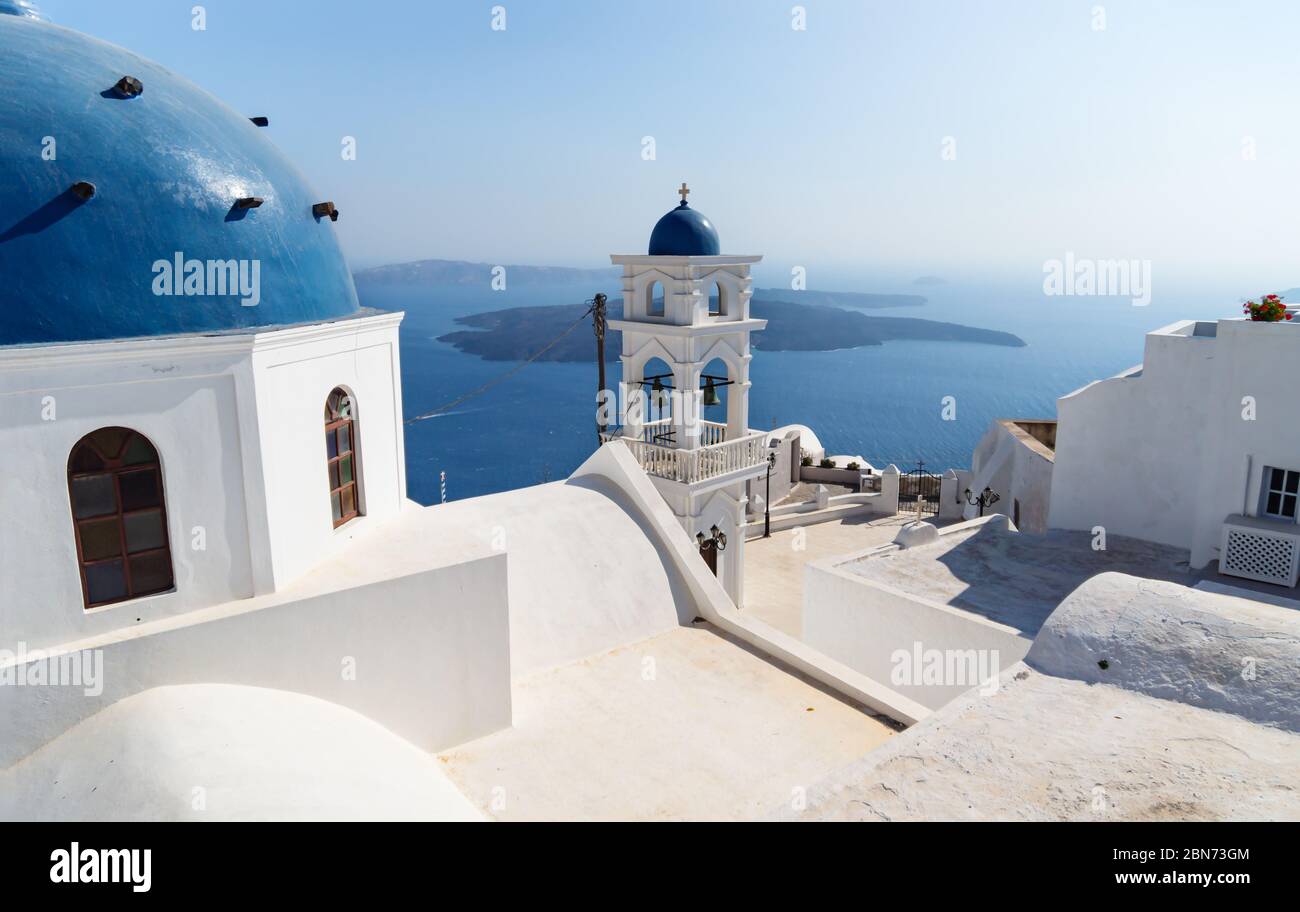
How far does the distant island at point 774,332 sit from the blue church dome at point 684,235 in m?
84.7

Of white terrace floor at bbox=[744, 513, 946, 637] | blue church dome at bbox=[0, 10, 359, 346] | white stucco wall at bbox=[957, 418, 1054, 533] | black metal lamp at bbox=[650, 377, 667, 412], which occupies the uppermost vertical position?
blue church dome at bbox=[0, 10, 359, 346]

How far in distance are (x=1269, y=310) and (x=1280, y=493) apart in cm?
225

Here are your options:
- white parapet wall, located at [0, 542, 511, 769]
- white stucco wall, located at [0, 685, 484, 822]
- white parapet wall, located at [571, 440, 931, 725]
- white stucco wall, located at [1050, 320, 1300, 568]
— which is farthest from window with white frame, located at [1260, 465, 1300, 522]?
white stucco wall, located at [0, 685, 484, 822]

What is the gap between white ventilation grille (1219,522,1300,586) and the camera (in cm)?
990

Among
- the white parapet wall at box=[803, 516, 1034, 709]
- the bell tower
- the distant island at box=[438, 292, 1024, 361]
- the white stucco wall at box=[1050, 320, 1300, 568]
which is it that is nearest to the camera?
the white parapet wall at box=[803, 516, 1034, 709]

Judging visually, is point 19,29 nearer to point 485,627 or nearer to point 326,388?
point 326,388

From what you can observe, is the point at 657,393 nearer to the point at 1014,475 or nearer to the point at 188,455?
the point at 188,455

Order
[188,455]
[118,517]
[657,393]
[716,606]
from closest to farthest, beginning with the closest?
[118,517], [188,455], [716,606], [657,393]

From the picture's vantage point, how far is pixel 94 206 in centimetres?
516

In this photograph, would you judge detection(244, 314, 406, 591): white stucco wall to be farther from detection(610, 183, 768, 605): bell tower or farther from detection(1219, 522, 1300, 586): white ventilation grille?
detection(1219, 522, 1300, 586): white ventilation grille

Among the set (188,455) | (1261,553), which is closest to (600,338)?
(188,455)

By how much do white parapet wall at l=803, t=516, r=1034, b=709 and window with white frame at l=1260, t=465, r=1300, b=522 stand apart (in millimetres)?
4264

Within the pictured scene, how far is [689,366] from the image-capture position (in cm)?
1282
